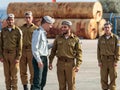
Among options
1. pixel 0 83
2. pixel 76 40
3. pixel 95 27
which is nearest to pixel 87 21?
pixel 95 27

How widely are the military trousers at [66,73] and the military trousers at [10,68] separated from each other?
51.9 inches

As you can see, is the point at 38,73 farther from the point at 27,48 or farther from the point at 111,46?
the point at 111,46

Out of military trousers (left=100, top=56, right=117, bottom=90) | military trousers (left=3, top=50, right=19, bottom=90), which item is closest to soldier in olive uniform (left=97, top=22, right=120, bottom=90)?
military trousers (left=100, top=56, right=117, bottom=90)

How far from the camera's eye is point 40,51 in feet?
27.4

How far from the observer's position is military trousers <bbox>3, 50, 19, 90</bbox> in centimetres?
948

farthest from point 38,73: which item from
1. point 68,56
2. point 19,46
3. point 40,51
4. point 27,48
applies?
point 27,48

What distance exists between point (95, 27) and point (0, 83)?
19.7m

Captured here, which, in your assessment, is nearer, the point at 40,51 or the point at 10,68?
the point at 40,51

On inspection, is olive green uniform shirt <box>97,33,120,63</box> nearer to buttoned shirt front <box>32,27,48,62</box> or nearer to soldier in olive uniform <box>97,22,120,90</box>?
soldier in olive uniform <box>97,22,120,90</box>

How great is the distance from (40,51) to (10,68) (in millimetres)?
1436

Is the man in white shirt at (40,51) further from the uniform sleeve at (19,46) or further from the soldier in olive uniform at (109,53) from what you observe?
the soldier in olive uniform at (109,53)

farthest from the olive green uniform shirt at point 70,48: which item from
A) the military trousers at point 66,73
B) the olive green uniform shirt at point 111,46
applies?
the olive green uniform shirt at point 111,46

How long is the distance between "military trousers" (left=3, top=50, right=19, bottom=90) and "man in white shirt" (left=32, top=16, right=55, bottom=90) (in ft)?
3.99

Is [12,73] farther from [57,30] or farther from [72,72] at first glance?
[57,30]
